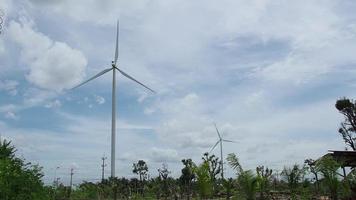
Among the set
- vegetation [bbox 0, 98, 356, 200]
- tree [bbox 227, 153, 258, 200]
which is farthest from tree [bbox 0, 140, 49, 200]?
tree [bbox 227, 153, 258, 200]

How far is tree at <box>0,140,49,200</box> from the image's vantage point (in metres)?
15.7

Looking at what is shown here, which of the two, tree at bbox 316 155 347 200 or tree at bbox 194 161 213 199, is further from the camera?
tree at bbox 194 161 213 199

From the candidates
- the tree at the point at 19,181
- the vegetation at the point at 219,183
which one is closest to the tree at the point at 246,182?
the vegetation at the point at 219,183

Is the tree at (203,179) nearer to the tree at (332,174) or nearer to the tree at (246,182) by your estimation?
the tree at (246,182)

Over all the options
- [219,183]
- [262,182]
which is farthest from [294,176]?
[219,183]

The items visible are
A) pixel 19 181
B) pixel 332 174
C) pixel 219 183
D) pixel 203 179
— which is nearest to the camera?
pixel 19 181

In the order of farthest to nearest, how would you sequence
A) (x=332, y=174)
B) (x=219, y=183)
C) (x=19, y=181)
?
(x=219, y=183) < (x=332, y=174) < (x=19, y=181)

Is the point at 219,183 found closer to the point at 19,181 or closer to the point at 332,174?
the point at 332,174

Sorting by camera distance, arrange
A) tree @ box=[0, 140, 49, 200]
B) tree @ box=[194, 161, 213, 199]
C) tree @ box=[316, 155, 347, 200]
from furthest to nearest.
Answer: tree @ box=[194, 161, 213, 199] → tree @ box=[316, 155, 347, 200] → tree @ box=[0, 140, 49, 200]

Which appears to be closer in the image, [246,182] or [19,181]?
[19,181]

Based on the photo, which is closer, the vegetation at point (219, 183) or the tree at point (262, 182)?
the vegetation at point (219, 183)

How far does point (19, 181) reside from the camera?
54.4ft

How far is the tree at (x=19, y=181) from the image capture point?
15698 mm

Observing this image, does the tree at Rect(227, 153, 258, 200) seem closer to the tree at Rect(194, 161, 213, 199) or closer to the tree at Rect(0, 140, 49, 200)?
the tree at Rect(194, 161, 213, 199)
